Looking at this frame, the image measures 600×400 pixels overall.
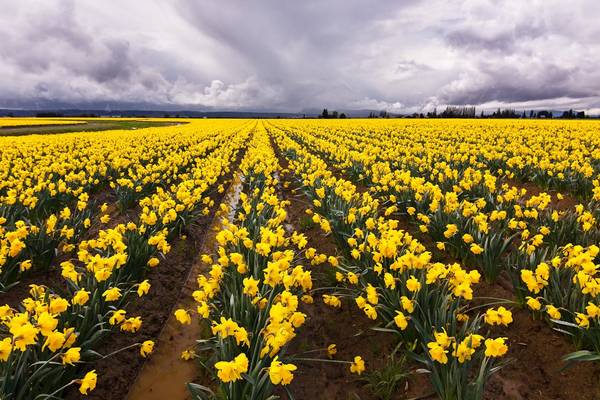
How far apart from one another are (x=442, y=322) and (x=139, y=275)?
3998 mm

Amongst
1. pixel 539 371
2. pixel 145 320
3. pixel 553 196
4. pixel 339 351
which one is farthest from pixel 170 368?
pixel 553 196

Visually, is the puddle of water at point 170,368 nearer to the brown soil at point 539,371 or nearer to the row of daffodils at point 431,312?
the row of daffodils at point 431,312

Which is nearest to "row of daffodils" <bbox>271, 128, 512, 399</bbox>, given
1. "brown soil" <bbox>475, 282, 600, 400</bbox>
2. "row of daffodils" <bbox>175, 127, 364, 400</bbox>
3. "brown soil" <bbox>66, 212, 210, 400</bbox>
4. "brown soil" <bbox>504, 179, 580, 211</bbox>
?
"brown soil" <bbox>475, 282, 600, 400</bbox>

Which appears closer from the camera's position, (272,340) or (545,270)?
(272,340)

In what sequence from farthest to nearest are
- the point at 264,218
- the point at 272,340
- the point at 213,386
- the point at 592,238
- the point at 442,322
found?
the point at 264,218
the point at 592,238
the point at 213,386
the point at 442,322
the point at 272,340

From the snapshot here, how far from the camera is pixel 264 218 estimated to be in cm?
623

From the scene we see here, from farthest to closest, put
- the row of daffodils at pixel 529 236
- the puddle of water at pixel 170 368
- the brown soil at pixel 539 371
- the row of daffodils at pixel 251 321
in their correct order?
the puddle of water at pixel 170 368 → the row of daffodils at pixel 529 236 → the brown soil at pixel 539 371 → the row of daffodils at pixel 251 321

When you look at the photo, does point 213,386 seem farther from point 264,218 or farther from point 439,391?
point 264,218

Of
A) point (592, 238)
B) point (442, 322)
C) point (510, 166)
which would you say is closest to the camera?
point (442, 322)

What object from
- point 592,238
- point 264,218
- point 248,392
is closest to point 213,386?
point 248,392

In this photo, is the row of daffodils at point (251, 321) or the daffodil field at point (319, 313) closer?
the row of daffodils at point (251, 321)

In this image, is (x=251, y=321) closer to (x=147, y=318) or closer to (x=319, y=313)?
(x=319, y=313)

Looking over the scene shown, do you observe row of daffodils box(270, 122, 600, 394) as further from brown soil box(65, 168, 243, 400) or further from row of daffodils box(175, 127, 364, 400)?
brown soil box(65, 168, 243, 400)

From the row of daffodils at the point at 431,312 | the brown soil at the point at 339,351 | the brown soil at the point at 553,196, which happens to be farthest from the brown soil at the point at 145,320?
the brown soil at the point at 553,196
